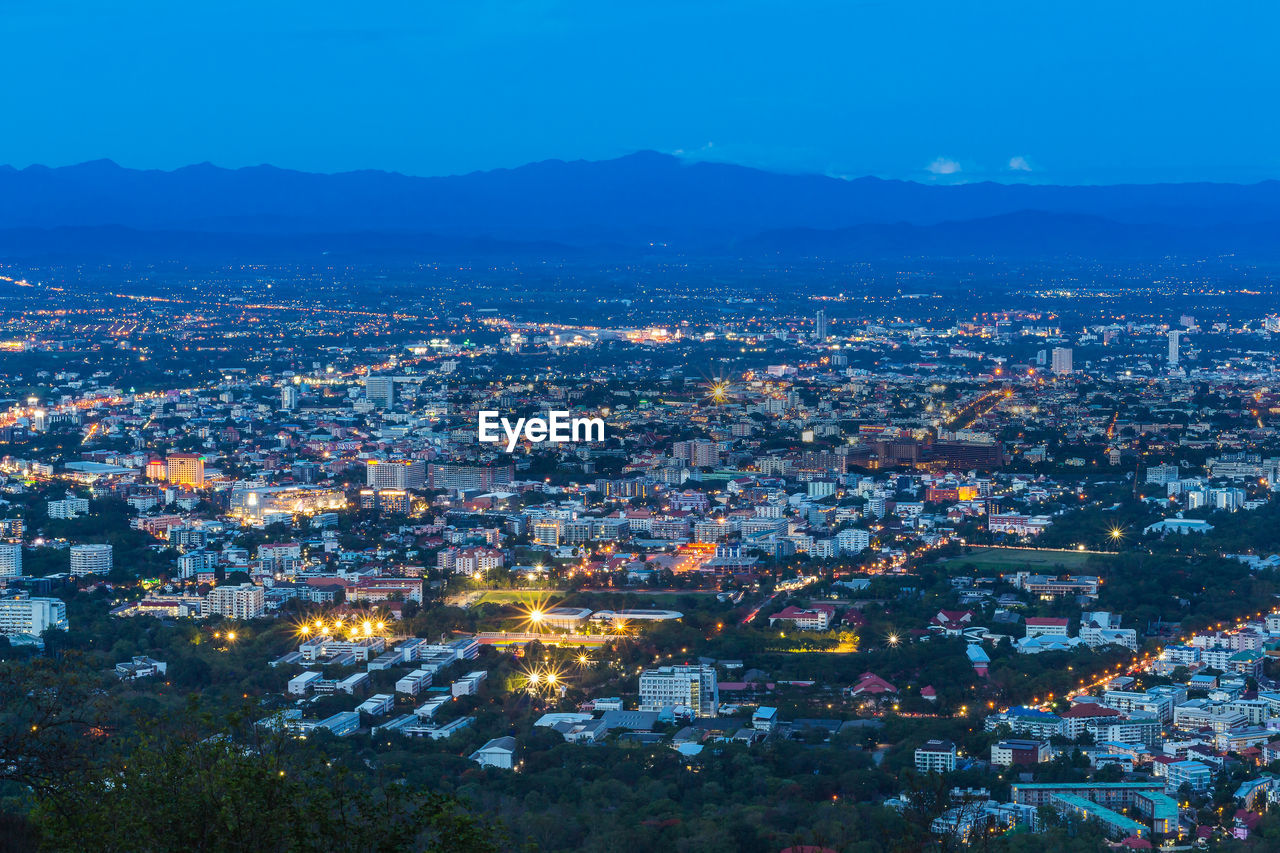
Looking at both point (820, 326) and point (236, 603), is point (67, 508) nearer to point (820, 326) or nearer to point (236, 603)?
point (236, 603)

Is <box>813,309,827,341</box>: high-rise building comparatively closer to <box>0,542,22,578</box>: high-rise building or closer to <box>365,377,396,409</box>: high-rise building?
<box>365,377,396,409</box>: high-rise building

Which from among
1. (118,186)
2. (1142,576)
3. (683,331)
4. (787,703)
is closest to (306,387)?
(683,331)

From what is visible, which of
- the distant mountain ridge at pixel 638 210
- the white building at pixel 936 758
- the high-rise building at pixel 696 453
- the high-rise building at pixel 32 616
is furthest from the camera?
the distant mountain ridge at pixel 638 210

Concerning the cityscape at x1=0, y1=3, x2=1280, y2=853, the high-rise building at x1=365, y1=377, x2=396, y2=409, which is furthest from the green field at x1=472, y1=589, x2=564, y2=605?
the high-rise building at x1=365, y1=377, x2=396, y2=409

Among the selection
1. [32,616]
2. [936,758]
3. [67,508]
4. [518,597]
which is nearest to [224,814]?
[936,758]

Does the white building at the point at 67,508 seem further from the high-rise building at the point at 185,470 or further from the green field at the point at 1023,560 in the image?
the green field at the point at 1023,560

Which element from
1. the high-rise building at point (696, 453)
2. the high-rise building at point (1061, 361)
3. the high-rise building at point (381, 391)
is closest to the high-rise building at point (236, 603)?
the high-rise building at point (696, 453)

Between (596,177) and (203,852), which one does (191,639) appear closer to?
(203,852)
